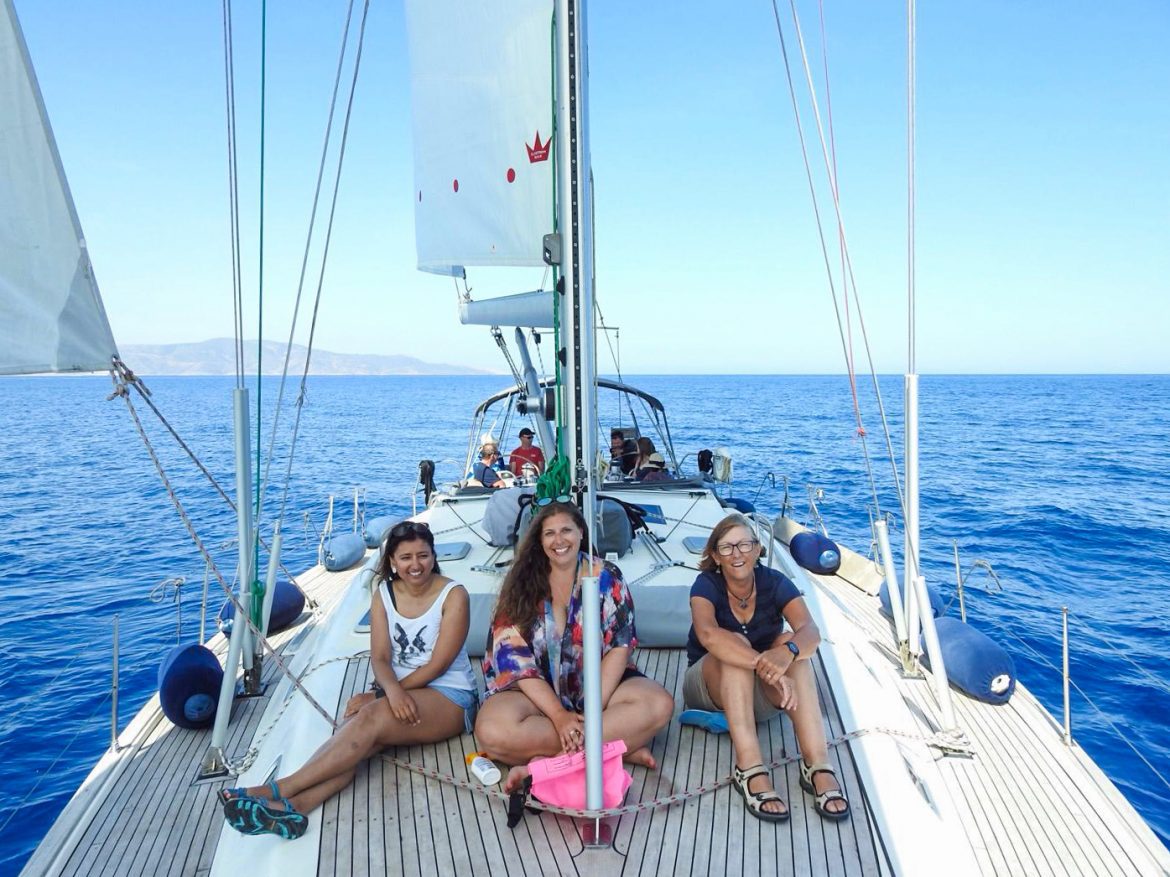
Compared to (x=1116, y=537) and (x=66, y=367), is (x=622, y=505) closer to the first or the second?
(x=66, y=367)

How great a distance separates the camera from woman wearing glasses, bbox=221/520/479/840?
3.08 metres

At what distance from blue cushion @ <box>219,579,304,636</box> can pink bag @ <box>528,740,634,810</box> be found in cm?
483

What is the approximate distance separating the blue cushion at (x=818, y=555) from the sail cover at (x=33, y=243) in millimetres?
7785

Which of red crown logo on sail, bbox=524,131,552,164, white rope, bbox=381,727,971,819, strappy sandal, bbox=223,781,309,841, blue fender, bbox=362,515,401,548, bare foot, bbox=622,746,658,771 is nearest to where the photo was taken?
strappy sandal, bbox=223,781,309,841

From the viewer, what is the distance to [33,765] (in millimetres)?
6660

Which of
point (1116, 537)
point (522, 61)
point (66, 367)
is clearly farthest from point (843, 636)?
point (1116, 537)

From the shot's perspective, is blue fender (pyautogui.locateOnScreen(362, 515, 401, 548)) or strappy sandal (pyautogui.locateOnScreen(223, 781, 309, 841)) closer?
strappy sandal (pyautogui.locateOnScreen(223, 781, 309, 841))

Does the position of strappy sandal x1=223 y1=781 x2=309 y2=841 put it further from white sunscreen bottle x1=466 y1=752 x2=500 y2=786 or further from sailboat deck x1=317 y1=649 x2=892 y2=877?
white sunscreen bottle x1=466 y1=752 x2=500 y2=786

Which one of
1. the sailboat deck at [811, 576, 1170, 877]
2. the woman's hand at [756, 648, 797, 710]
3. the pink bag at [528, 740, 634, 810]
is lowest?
the sailboat deck at [811, 576, 1170, 877]

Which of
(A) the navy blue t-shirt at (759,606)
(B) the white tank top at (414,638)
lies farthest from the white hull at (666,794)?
(A) the navy blue t-shirt at (759,606)

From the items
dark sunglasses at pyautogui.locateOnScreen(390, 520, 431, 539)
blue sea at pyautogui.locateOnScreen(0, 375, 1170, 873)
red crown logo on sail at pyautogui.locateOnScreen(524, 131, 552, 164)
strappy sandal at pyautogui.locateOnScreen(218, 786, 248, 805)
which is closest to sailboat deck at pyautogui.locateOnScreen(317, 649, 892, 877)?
strappy sandal at pyautogui.locateOnScreen(218, 786, 248, 805)

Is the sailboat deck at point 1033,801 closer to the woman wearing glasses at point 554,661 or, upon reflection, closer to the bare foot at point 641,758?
the bare foot at point 641,758

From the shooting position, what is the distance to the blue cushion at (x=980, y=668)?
18.2 feet

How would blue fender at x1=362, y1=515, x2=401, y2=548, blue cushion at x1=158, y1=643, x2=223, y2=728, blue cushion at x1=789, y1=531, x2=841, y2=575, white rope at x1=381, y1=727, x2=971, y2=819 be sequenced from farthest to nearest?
blue fender at x1=362, y1=515, x2=401, y2=548 → blue cushion at x1=789, y1=531, x2=841, y2=575 → blue cushion at x1=158, y1=643, x2=223, y2=728 → white rope at x1=381, y1=727, x2=971, y2=819
